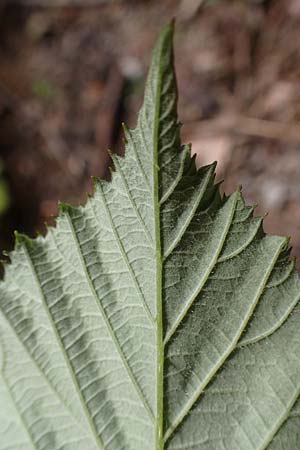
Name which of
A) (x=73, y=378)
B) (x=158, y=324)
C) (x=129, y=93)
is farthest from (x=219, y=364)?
(x=129, y=93)

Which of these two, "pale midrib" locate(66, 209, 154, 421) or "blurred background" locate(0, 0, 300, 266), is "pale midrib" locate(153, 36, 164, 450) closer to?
"pale midrib" locate(66, 209, 154, 421)

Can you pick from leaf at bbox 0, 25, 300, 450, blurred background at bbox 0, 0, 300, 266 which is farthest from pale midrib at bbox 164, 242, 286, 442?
blurred background at bbox 0, 0, 300, 266

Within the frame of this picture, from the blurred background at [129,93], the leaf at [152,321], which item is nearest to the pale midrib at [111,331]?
the leaf at [152,321]

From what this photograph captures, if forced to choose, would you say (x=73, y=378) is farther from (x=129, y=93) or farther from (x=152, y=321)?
(x=129, y=93)

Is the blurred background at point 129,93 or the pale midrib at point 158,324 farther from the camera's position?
the blurred background at point 129,93

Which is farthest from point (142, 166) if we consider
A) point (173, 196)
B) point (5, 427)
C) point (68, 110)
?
point (68, 110)

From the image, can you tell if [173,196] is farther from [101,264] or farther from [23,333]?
[23,333]

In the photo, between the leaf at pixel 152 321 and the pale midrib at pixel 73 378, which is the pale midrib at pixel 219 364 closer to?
the leaf at pixel 152 321
